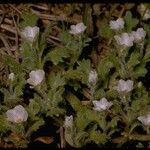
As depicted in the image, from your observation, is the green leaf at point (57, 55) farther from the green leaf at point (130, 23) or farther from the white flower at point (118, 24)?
the green leaf at point (130, 23)

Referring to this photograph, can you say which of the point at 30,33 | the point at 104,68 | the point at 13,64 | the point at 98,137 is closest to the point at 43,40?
the point at 30,33

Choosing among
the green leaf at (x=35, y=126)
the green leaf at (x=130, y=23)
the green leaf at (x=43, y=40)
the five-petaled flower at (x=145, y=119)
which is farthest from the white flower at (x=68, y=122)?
the green leaf at (x=130, y=23)

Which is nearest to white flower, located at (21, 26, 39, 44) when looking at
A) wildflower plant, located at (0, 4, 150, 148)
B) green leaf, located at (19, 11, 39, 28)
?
wildflower plant, located at (0, 4, 150, 148)

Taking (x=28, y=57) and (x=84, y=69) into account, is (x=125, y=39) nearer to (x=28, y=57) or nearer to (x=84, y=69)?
(x=84, y=69)

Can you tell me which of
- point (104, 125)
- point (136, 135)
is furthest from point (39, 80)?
point (136, 135)

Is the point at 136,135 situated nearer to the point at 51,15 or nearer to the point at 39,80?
the point at 39,80

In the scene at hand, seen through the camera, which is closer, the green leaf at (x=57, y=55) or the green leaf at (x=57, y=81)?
the green leaf at (x=57, y=81)
